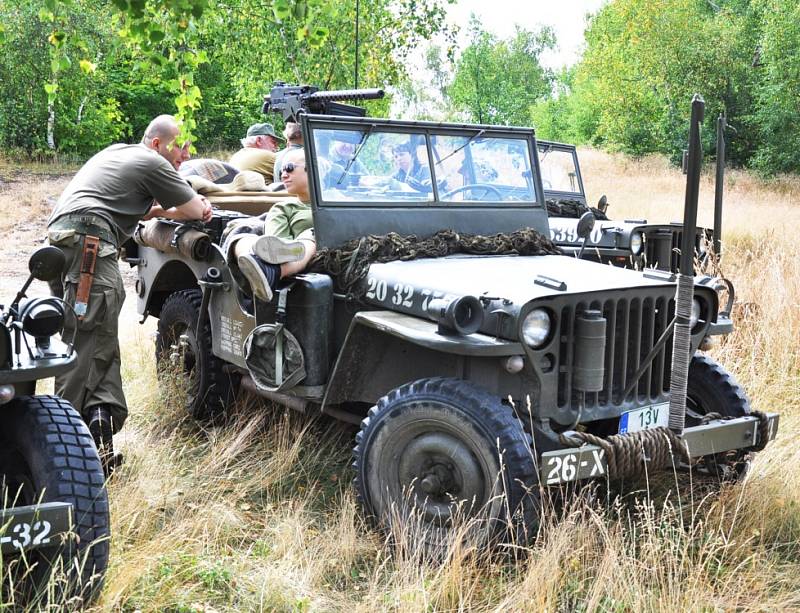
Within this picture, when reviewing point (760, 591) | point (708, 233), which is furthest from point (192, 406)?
point (708, 233)

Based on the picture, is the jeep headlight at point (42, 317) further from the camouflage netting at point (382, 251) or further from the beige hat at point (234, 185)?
the beige hat at point (234, 185)

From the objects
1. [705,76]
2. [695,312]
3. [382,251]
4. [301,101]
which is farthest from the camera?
[705,76]

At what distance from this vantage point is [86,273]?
15.4 feet

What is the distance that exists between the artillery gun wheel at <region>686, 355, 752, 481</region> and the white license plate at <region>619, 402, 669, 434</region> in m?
0.25

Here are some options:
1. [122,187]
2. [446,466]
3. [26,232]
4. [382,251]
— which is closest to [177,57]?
[122,187]

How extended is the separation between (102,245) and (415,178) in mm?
1668

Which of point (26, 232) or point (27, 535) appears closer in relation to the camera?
point (27, 535)

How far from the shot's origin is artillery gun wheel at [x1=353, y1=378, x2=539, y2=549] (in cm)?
342

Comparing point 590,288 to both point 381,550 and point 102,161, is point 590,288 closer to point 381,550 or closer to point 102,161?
point 381,550

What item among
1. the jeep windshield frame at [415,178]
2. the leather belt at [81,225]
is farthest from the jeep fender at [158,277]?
the jeep windshield frame at [415,178]

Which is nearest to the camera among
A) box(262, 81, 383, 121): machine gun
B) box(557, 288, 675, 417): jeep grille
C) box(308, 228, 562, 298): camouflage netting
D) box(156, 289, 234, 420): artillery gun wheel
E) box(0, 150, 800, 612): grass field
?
box(0, 150, 800, 612): grass field

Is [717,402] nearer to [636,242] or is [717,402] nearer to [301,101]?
[636,242]

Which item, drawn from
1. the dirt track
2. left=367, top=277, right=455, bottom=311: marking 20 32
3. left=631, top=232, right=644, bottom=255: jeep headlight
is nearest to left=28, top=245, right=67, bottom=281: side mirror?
left=367, top=277, right=455, bottom=311: marking 20 32

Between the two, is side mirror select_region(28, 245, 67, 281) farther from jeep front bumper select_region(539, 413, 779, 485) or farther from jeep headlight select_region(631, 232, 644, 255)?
jeep headlight select_region(631, 232, 644, 255)
